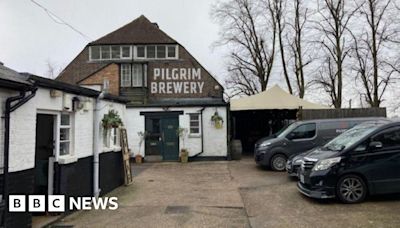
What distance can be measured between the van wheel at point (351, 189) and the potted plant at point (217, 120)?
11.1 m

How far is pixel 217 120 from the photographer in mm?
19109

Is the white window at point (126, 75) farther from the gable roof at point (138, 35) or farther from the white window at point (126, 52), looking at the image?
the gable roof at point (138, 35)

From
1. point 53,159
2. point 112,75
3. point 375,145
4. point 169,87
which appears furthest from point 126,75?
point 375,145

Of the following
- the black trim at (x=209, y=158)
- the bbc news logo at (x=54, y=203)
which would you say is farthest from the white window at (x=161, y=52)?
the bbc news logo at (x=54, y=203)

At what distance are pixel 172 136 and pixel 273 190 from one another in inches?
386

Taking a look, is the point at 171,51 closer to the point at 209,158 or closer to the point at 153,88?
the point at 153,88

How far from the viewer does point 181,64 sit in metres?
22.5

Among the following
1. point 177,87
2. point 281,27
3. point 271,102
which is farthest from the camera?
point 281,27

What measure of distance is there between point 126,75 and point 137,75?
65cm

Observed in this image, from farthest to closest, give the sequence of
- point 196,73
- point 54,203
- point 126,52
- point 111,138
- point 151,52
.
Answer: point 126,52
point 151,52
point 196,73
point 111,138
point 54,203

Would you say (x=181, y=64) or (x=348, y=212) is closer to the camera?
(x=348, y=212)

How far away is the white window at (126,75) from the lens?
862 inches

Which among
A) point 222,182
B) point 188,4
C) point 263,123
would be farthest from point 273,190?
point 263,123

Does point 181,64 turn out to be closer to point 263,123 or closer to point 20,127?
point 263,123
